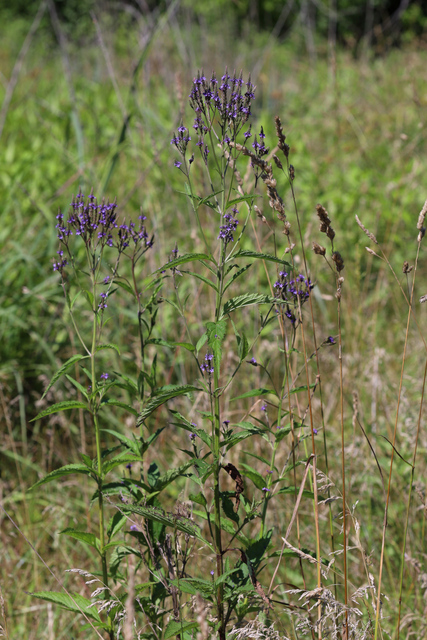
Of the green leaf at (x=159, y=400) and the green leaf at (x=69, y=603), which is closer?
the green leaf at (x=159, y=400)

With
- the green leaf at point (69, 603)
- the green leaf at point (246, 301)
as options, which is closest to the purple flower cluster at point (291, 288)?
the green leaf at point (246, 301)

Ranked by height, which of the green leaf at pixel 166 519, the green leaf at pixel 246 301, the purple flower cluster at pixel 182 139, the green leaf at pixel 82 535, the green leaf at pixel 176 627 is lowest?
the green leaf at pixel 176 627

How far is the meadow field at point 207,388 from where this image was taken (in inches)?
50.6

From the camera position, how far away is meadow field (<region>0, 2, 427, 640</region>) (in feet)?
4.22

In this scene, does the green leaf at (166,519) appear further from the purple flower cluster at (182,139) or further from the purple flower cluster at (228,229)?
the purple flower cluster at (182,139)

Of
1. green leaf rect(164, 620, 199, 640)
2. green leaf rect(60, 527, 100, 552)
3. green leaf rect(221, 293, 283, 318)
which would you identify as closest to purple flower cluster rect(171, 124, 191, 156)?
green leaf rect(221, 293, 283, 318)

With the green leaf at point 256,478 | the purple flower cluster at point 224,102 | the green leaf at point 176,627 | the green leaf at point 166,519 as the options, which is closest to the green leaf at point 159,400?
the green leaf at point 166,519

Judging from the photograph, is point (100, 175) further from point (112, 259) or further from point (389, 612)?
point (389, 612)

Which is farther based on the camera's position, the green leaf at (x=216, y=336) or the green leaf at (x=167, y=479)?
the green leaf at (x=167, y=479)

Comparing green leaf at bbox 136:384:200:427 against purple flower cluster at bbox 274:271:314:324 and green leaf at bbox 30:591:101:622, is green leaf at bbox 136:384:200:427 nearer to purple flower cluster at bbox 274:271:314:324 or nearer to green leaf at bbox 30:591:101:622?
purple flower cluster at bbox 274:271:314:324

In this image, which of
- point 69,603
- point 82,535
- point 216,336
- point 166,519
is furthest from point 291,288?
point 69,603

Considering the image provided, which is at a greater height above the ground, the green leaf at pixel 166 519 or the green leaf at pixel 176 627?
the green leaf at pixel 166 519

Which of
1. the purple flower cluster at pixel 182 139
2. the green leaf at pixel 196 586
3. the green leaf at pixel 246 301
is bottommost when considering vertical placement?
the green leaf at pixel 196 586

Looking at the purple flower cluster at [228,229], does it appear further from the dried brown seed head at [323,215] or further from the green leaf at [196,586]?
the green leaf at [196,586]
